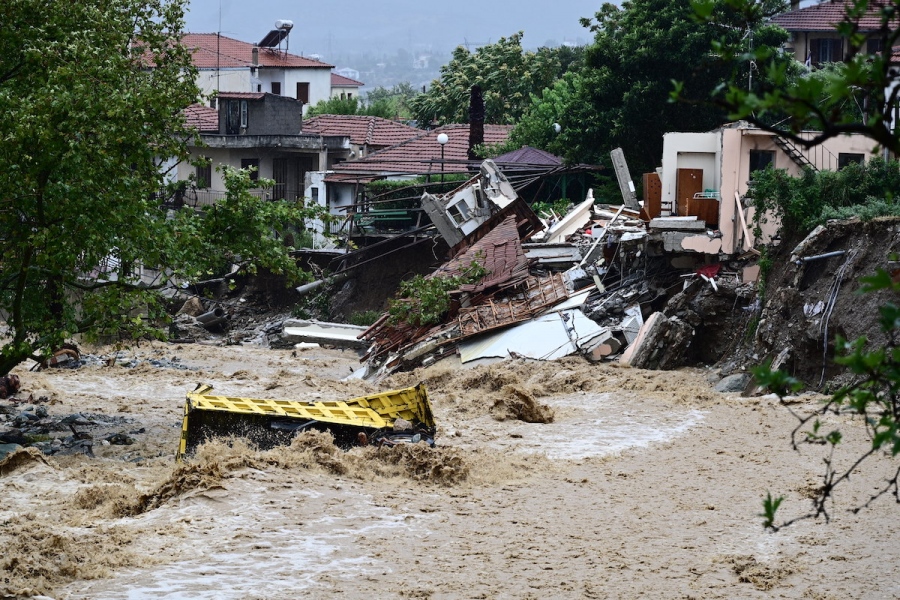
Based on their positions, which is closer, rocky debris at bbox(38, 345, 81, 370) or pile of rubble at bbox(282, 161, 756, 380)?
pile of rubble at bbox(282, 161, 756, 380)

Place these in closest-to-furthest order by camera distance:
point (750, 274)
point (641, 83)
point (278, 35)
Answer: point (750, 274) < point (641, 83) < point (278, 35)

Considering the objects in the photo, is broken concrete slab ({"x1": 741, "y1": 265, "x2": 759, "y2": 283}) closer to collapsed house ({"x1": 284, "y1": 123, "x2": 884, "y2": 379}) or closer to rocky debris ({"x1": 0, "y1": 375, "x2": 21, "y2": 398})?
collapsed house ({"x1": 284, "y1": 123, "x2": 884, "y2": 379})

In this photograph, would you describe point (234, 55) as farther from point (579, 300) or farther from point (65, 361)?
point (579, 300)

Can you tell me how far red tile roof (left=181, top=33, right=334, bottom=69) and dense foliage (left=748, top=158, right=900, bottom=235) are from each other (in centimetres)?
4513

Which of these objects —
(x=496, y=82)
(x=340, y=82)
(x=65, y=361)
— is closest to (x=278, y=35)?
(x=496, y=82)

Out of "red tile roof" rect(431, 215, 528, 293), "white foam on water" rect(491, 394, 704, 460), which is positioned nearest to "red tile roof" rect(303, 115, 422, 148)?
"red tile roof" rect(431, 215, 528, 293)

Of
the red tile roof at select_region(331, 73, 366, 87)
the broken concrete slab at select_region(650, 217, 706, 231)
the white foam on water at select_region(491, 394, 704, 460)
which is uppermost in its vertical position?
the red tile roof at select_region(331, 73, 366, 87)

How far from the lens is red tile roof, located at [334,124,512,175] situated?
131 feet

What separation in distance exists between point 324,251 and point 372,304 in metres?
4.04

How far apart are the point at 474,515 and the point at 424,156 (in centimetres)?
3026

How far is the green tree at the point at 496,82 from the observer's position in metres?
53.8

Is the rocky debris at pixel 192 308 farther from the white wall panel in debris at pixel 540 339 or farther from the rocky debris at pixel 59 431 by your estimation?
the rocky debris at pixel 59 431

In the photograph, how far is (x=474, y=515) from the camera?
507 inches

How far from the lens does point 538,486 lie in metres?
14.5
